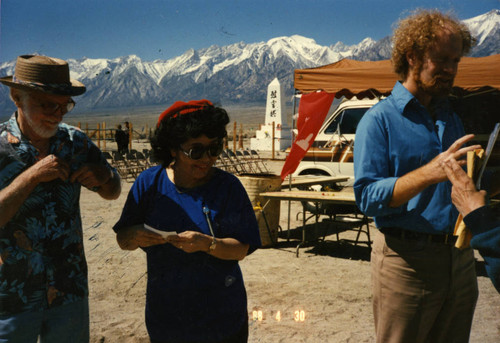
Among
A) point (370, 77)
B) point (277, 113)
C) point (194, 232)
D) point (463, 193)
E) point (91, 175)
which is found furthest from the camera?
point (277, 113)

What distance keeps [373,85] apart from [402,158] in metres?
5.14

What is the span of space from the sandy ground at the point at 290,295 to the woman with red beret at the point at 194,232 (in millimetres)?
1781

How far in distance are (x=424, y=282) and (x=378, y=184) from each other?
1.47 ft

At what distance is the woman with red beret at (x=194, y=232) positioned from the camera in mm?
1633

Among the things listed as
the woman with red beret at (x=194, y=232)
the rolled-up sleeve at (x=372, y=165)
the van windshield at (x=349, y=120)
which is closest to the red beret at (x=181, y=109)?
the woman with red beret at (x=194, y=232)

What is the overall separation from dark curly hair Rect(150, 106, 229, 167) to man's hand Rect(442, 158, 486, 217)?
2.87 ft

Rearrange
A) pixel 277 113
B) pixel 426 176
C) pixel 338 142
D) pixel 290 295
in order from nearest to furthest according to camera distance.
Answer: pixel 426 176 < pixel 290 295 < pixel 338 142 < pixel 277 113

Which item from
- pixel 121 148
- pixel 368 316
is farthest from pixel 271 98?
pixel 368 316

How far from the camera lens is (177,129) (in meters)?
1.71

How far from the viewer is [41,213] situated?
1.74 m

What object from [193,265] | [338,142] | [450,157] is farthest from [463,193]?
[338,142]

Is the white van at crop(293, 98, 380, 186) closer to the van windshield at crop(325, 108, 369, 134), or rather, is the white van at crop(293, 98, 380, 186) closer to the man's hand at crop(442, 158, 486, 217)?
the van windshield at crop(325, 108, 369, 134)

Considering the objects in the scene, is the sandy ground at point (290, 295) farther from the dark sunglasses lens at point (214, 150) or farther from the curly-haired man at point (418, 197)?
the dark sunglasses lens at point (214, 150)

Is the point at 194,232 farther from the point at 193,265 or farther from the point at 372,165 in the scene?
the point at 372,165
